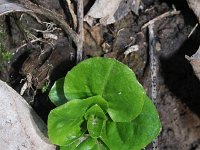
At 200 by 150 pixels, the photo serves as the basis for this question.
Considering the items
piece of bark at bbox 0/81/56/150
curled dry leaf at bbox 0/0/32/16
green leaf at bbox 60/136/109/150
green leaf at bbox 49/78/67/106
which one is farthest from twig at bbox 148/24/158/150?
curled dry leaf at bbox 0/0/32/16

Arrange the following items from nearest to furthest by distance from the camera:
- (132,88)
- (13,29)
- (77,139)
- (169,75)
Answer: (132,88), (77,139), (169,75), (13,29)

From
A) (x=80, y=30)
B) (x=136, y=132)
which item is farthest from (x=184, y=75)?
(x=80, y=30)

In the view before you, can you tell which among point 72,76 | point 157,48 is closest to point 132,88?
point 72,76

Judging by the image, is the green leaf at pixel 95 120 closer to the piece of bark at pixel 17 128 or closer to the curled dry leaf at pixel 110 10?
the piece of bark at pixel 17 128

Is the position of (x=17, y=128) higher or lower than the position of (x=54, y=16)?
lower

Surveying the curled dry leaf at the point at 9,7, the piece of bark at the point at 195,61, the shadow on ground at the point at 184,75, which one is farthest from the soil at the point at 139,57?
the curled dry leaf at the point at 9,7

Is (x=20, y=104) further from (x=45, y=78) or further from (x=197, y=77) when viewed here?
(x=197, y=77)

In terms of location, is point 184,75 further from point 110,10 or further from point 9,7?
point 9,7
